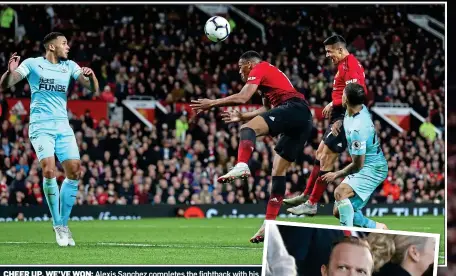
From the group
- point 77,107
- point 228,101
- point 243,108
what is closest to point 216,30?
point 228,101

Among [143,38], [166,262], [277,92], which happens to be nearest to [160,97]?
[143,38]

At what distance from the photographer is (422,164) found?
19.1 meters

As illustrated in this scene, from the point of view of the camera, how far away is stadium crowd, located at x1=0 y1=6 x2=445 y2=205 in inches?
658

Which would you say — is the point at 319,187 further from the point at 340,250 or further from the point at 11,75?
the point at 340,250

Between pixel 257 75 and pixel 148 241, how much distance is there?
9.71ft

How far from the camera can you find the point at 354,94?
31.8ft

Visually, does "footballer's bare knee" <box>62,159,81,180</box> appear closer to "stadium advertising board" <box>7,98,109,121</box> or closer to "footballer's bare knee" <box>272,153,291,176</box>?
"footballer's bare knee" <box>272,153,291,176</box>

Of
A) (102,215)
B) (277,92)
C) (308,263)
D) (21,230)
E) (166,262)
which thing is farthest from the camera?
(102,215)

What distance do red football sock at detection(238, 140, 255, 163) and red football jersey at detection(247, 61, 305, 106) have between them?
2.71ft

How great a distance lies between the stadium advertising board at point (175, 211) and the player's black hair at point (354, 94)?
297 inches

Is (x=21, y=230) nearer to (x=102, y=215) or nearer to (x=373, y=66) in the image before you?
Result: (x=102, y=215)

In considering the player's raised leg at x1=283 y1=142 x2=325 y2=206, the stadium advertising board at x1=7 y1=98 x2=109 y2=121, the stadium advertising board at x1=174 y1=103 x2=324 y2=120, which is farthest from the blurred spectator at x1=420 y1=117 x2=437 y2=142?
the player's raised leg at x1=283 y1=142 x2=325 y2=206

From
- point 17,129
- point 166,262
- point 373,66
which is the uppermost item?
point 373,66

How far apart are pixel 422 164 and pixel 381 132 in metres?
1.21
